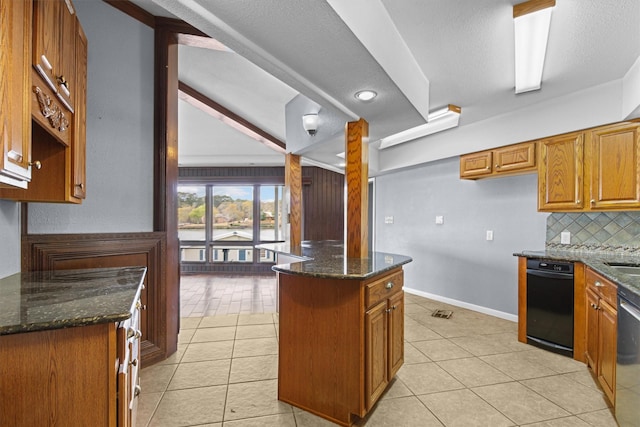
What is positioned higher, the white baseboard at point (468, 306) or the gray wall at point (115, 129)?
the gray wall at point (115, 129)

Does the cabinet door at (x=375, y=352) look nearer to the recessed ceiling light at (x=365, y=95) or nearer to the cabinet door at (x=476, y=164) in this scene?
the recessed ceiling light at (x=365, y=95)

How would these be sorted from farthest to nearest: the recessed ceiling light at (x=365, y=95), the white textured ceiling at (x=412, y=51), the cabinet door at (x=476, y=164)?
the cabinet door at (x=476, y=164)
the recessed ceiling light at (x=365, y=95)
the white textured ceiling at (x=412, y=51)

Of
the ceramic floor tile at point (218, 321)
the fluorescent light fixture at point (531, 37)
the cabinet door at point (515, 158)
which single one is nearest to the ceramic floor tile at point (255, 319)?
the ceramic floor tile at point (218, 321)

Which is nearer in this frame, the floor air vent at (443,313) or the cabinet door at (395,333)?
the cabinet door at (395,333)

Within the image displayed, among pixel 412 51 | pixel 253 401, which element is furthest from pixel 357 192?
pixel 253 401

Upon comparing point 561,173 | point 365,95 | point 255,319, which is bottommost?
point 255,319

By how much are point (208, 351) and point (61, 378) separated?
1882 millimetres

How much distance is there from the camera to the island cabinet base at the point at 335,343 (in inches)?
69.0

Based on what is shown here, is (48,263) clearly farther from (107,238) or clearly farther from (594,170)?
(594,170)

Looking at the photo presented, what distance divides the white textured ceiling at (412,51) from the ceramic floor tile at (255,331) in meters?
2.14

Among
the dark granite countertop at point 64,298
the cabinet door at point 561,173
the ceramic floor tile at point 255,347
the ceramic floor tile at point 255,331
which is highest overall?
the cabinet door at point 561,173

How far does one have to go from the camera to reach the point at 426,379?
90.4 inches

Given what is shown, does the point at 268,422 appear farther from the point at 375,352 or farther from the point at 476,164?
the point at 476,164

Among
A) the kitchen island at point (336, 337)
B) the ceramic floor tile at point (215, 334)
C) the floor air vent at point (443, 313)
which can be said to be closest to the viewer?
the kitchen island at point (336, 337)
